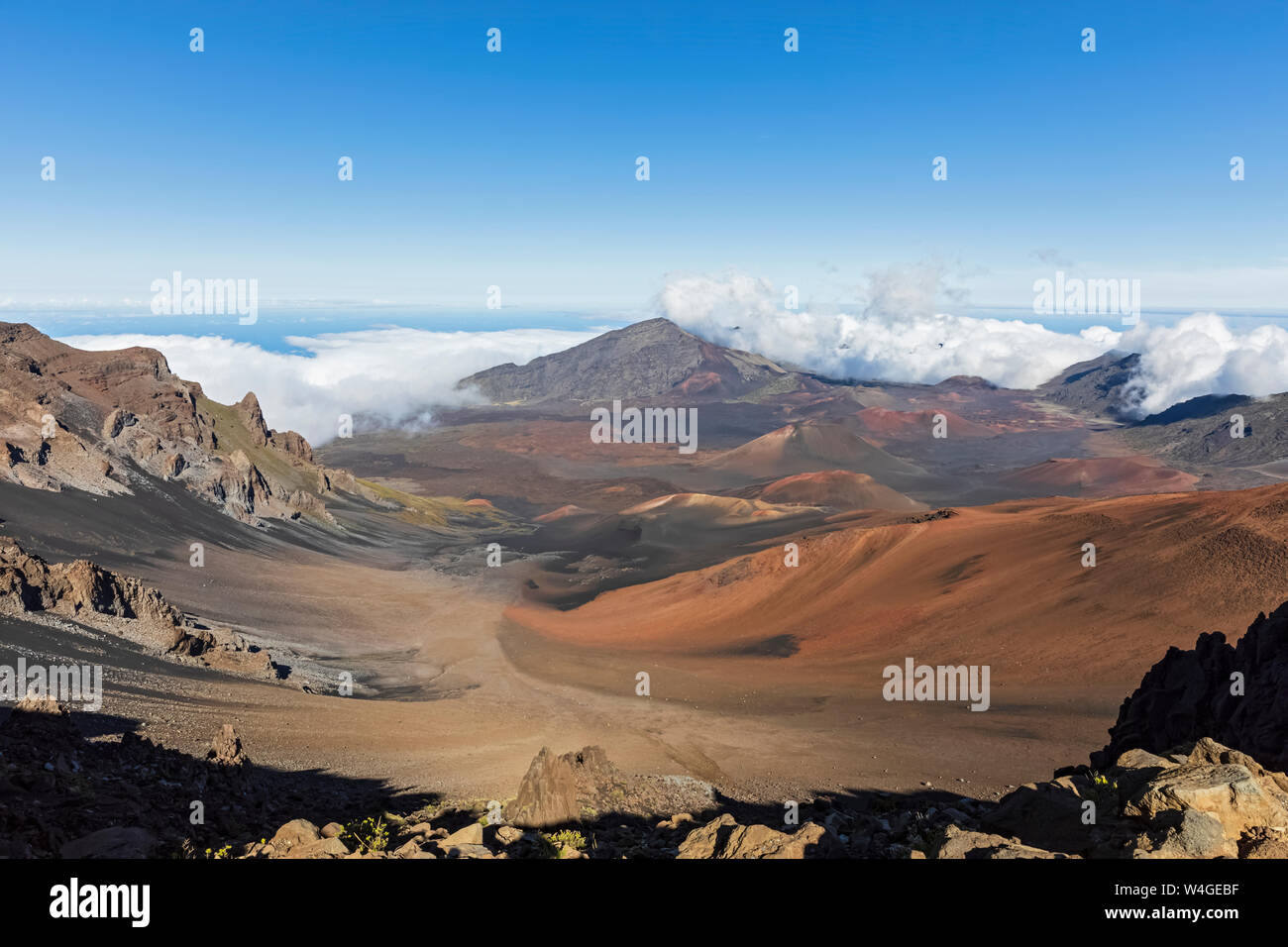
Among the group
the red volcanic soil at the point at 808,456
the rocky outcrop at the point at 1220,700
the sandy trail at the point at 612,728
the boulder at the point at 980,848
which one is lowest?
the sandy trail at the point at 612,728

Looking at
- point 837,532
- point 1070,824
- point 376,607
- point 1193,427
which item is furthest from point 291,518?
point 1193,427

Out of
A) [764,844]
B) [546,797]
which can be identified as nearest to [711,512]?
[546,797]

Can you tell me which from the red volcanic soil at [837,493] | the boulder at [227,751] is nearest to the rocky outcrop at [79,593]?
the boulder at [227,751]

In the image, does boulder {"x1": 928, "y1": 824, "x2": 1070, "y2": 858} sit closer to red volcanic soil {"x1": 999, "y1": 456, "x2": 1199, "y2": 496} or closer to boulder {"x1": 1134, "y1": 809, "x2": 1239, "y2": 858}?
boulder {"x1": 1134, "y1": 809, "x2": 1239, "y2": 858}

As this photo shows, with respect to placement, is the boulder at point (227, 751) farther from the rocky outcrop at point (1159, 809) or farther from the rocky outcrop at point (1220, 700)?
the rocky outcrop at point (1220, 700)

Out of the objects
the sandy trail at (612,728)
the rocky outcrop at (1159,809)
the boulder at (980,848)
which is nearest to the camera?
the rocky outcrop at (1159,809)

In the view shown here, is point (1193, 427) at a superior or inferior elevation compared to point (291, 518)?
superior
